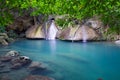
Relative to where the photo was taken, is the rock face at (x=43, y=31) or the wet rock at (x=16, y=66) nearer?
the wet rock at (x=16, y=66)

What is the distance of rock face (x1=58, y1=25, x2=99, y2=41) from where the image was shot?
28375mm

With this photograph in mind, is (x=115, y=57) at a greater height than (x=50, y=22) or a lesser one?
lesser

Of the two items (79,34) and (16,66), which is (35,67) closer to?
(16,66)

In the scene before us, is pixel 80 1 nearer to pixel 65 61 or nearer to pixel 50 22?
pixel 65 61

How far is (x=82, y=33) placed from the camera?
28.8m

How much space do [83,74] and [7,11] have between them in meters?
8.96

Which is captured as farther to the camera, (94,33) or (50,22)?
(50,22)

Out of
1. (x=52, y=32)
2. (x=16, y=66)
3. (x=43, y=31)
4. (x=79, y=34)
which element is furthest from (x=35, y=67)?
(x=52, y=32)

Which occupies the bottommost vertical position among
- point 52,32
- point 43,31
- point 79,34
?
point 79,34

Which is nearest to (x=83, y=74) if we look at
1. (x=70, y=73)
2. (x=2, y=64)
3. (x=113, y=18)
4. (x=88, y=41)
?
(x=70, y=73)

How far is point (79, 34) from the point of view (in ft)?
94.6

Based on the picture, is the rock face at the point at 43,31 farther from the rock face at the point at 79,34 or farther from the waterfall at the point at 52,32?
the rock face at the point at 79,34

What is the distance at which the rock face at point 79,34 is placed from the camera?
93.1ft

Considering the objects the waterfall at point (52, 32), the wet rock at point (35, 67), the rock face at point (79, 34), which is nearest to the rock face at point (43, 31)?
the waterfall at point (52, 32)
